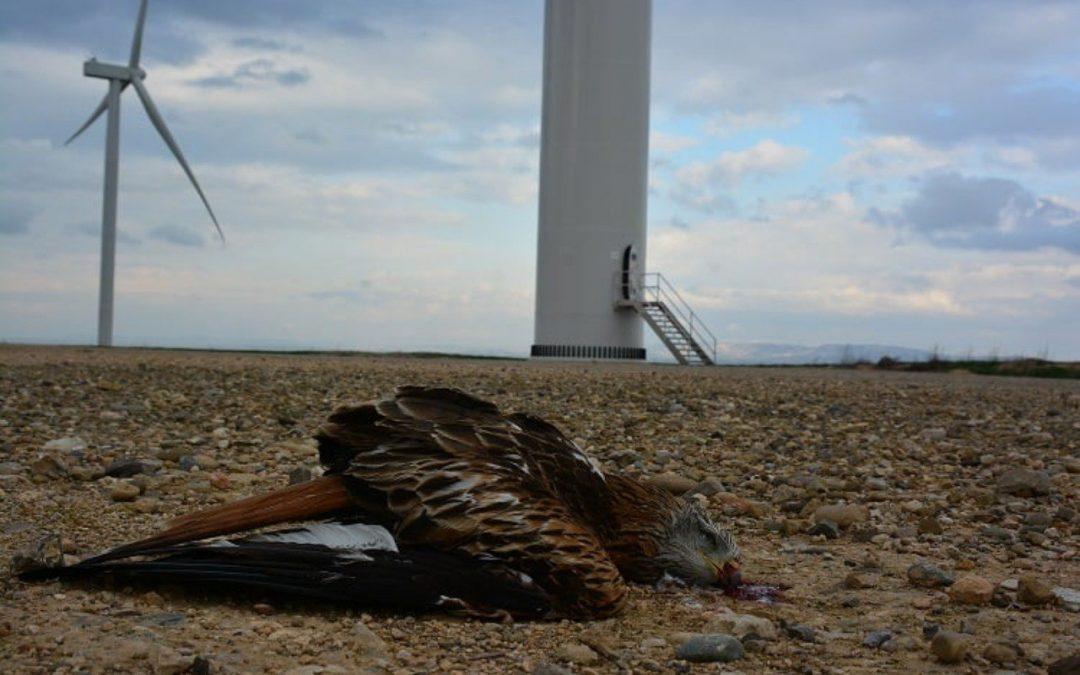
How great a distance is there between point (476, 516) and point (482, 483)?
0.54ft

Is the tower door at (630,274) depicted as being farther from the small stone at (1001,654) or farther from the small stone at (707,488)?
the small stone at (1001,654)

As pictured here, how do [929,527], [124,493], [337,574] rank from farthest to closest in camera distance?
[929,527]
[124,493]
[337,574]

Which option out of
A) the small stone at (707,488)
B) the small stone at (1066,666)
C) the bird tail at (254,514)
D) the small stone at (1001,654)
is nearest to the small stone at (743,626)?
the small stone at (1001,654)

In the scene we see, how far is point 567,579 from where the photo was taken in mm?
4742

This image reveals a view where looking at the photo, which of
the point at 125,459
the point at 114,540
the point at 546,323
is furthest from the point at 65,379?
the point at 546,323

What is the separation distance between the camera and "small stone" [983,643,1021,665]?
438cm

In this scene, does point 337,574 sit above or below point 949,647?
above

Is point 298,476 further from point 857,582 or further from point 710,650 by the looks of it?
point 710,650

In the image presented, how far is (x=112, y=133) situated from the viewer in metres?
40.4

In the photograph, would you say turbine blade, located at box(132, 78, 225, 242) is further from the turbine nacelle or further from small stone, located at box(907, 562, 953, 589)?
small stone, located at box(907, 562, 953, 589)

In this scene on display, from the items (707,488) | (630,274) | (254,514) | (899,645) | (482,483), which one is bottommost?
(899,645)

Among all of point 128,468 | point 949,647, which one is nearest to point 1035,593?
point 949,647

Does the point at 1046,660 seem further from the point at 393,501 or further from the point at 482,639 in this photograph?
the point at 393,501

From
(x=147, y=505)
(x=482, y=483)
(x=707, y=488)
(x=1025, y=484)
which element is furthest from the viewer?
(x=1025, y=484)
